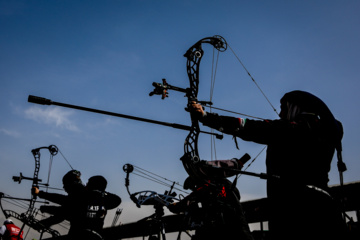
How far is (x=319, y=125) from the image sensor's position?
257 centimetres

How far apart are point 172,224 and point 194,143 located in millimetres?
2248

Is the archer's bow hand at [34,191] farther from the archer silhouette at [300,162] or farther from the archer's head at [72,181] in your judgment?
the archer silhouette at [300,162]

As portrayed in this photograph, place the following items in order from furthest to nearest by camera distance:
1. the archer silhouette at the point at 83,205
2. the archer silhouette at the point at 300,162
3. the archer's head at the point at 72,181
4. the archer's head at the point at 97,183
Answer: the archer's head at the point at 72,181 → the archer's head at the point at 97,183 → the archer silhouette at the point at 83,205 → the archer silhouette at the point at 300,162

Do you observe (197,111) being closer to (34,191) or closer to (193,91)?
(193,91)

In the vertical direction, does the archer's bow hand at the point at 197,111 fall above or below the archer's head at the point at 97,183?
above

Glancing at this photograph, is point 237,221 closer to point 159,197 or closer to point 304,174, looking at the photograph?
point 304,174

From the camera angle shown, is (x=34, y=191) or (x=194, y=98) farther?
(x=34, y=191)

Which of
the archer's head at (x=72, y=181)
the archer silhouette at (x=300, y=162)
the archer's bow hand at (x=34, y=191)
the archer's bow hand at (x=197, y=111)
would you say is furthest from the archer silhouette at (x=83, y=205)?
the archer silhouette at (x=300, y=162)

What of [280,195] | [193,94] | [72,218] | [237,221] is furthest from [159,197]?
[280,195]

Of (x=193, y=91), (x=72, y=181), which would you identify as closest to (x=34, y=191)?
(x=72, y=181)

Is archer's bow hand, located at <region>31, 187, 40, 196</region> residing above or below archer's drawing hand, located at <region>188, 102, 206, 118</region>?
below

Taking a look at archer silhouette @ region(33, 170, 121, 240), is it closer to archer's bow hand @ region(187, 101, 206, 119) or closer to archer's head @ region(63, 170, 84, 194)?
archer's head @ region(63, 170, 84, 194)

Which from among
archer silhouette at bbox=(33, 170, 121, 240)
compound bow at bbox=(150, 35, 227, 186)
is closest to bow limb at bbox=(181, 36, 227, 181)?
compound bow at bbox=(150, 35, 227, 186)

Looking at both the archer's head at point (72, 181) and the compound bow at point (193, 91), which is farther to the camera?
the archer's head at point (72, 181)
